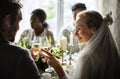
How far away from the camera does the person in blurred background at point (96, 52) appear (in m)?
1.73

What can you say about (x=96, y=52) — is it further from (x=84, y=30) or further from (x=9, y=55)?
(x=9, y=55)

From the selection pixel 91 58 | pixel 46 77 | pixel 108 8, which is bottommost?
pixel 46 77

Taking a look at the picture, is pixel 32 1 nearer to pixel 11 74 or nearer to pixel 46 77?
pixel 46 77

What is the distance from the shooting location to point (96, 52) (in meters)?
1.75

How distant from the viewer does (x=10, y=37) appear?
1.25m

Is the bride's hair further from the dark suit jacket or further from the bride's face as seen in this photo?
the dark suit jacket

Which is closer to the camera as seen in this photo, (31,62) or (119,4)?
(31,62)

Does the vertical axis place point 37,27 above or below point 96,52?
above

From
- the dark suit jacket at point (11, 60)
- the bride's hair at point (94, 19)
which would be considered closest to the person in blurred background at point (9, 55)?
the dark suit jacket at point (11, 60)

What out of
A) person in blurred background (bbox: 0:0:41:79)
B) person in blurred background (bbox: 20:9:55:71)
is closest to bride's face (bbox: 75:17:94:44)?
person in blurred background (bbox: 0:0:41:79)

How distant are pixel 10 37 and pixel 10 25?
0.05 metres

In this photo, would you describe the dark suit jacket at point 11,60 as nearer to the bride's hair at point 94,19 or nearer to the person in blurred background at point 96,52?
the person in blurred background at point 96,52

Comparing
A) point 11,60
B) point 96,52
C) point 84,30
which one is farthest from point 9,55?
point 84,30

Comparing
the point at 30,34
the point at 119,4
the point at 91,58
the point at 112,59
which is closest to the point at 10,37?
the point at 91,58
